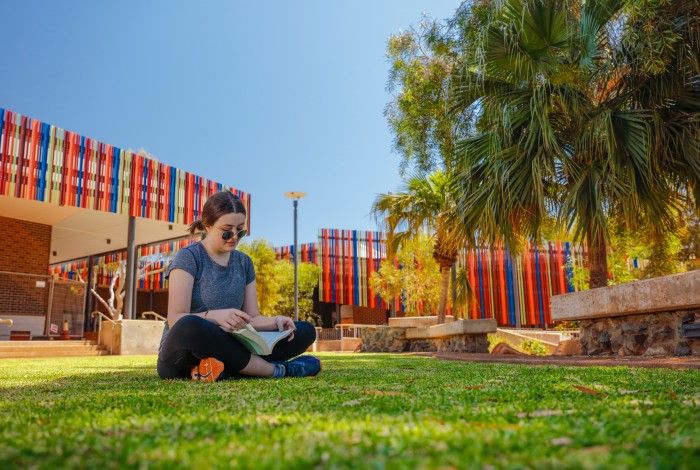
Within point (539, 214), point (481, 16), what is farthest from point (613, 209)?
point (481, 16)

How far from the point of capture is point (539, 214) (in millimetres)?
8234

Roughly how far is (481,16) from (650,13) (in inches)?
130

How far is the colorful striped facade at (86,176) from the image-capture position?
1438 centimetres

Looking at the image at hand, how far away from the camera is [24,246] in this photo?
61.7 feet

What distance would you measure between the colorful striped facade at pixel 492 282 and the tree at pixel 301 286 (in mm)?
823

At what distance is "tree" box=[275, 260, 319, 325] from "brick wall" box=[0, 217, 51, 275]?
16453 millimetres

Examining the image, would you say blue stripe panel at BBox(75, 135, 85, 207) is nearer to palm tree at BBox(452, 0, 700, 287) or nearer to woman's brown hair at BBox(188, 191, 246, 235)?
palm tree at BBox(452, 0, 700, 287)

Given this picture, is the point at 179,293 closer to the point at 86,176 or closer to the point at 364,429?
the point at 364,429

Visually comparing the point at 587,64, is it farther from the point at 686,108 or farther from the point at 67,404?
the point at 67,404

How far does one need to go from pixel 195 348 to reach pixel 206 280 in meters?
0.54

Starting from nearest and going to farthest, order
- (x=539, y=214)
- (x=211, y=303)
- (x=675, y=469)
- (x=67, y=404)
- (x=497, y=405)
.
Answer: (x=675, y=469) < (x=497, y=405) < (x=67, y=404) < (x=211, y=303) < (x=539, y=214)

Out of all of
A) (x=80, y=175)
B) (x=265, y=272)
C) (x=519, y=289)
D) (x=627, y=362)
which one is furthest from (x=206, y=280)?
(x=519, y=289)

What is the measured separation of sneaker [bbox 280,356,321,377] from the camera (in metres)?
3.70

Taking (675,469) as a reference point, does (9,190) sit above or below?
Result: above
